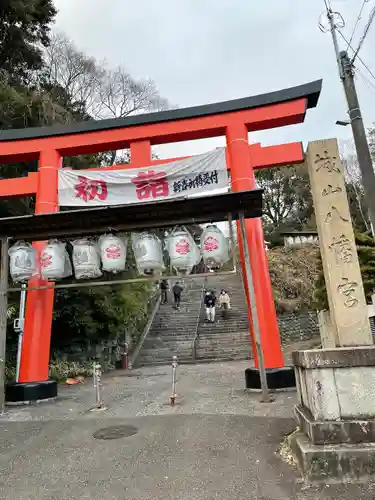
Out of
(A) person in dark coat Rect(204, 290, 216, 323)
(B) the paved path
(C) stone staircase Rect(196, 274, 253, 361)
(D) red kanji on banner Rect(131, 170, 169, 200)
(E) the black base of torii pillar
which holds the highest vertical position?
(D) red kanji on banner Rect(131, 170, 169, 200)

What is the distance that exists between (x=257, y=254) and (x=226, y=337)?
35.2 ft

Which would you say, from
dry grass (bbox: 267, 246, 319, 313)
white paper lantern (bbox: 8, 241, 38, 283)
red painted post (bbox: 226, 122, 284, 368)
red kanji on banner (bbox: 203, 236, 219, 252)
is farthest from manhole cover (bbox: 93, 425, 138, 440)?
dry grass (bbox: 267, 246, 319, 313)

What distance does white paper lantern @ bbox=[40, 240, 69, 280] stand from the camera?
8.48 m

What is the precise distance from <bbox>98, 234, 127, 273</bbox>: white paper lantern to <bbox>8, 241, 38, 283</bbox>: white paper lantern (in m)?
1.62

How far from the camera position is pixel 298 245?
32.6 m

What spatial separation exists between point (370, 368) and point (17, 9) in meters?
21.6

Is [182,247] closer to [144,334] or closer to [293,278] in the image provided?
[144,334]

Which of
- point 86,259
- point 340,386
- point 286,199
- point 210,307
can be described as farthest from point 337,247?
point 286,199

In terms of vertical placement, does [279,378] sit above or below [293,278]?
below

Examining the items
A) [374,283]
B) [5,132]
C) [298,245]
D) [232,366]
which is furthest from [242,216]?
[298,245]

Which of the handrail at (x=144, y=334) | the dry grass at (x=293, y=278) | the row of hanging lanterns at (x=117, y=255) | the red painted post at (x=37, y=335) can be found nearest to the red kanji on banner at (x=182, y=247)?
the row of hanging lanterns at (x=117, y=255)

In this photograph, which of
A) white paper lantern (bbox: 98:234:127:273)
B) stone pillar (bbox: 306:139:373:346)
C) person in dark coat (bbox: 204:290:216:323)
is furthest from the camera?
person in dark coat (bbox: 204:290:216:323)

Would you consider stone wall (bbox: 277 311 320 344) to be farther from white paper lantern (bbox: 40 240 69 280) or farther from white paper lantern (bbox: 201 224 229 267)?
white paper lantern (bbox: 40 240 69 280)

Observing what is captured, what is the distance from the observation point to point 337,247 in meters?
5.46
